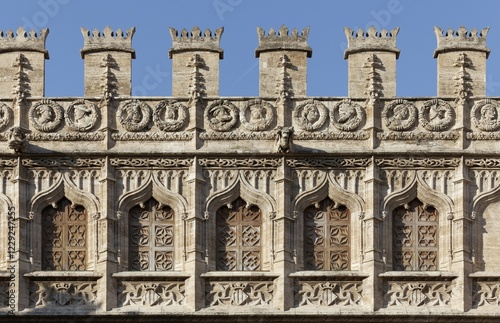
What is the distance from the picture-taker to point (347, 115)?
3206 cm

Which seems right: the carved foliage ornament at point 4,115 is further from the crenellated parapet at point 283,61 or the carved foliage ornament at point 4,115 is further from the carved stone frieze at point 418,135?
the carved stone frieze at point 418,135

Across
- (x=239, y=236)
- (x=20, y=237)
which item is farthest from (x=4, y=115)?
(x=239, y=236)

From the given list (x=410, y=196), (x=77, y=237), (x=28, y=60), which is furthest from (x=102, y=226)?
(x=410, y=196)

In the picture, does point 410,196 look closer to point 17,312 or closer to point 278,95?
point 278,95

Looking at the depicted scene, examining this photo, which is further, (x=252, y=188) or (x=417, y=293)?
(x=252, y=188)

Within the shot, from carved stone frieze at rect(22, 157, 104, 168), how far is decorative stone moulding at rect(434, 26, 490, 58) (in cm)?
627

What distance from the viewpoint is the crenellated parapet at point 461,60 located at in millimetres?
32219

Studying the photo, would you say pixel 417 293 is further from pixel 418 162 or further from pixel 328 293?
pixel 418 162

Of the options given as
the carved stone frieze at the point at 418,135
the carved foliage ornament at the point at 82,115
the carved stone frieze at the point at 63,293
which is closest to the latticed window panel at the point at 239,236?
the carved stone frieze at the point at 63,293

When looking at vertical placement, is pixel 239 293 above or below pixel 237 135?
below

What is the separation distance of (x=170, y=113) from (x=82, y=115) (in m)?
1.53

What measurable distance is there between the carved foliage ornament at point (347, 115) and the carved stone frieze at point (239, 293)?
3.05 metres

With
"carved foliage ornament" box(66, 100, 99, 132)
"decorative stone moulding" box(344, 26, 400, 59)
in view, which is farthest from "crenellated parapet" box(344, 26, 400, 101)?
"carved foliage ornament" box(66, 100, 99, 132)

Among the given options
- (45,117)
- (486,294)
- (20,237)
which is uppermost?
(45,117)
